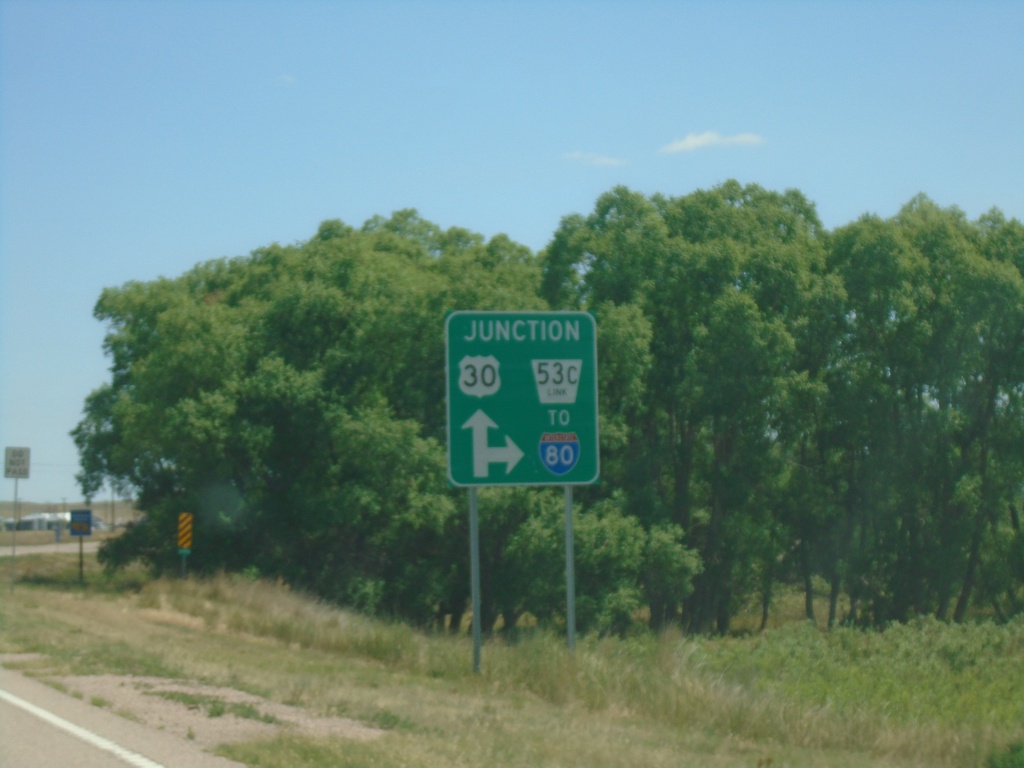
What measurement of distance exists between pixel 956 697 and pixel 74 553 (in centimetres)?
6213

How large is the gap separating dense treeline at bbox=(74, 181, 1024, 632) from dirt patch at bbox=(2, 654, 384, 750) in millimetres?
22126

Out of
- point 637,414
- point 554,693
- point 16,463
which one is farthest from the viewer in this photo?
point 637,414

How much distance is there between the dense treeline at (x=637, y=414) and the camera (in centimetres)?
3797

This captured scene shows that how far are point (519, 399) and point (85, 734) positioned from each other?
26.2ft

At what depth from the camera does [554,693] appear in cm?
1454

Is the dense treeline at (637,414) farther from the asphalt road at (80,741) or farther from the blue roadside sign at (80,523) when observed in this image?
the asphalt road at (80,741)

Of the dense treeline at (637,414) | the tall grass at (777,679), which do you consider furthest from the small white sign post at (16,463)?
the tall grass at (777,679)

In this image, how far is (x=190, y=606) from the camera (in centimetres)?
2764

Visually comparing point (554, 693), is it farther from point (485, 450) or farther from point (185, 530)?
A: point (185, 530)

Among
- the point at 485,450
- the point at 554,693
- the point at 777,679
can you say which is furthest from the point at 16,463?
the point at 777,679

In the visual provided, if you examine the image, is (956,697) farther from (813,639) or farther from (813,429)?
(813,429)

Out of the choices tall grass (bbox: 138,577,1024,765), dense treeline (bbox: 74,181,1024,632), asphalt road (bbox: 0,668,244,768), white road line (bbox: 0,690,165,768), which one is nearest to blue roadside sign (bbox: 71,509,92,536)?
dense treeline (bbox: 74,181,1024,632)

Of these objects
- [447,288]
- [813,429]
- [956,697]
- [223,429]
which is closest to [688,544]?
[813,429]

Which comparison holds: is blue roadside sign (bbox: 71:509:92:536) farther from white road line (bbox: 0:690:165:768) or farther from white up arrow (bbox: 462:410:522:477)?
white road line (bbox: 0:690:165:768)
